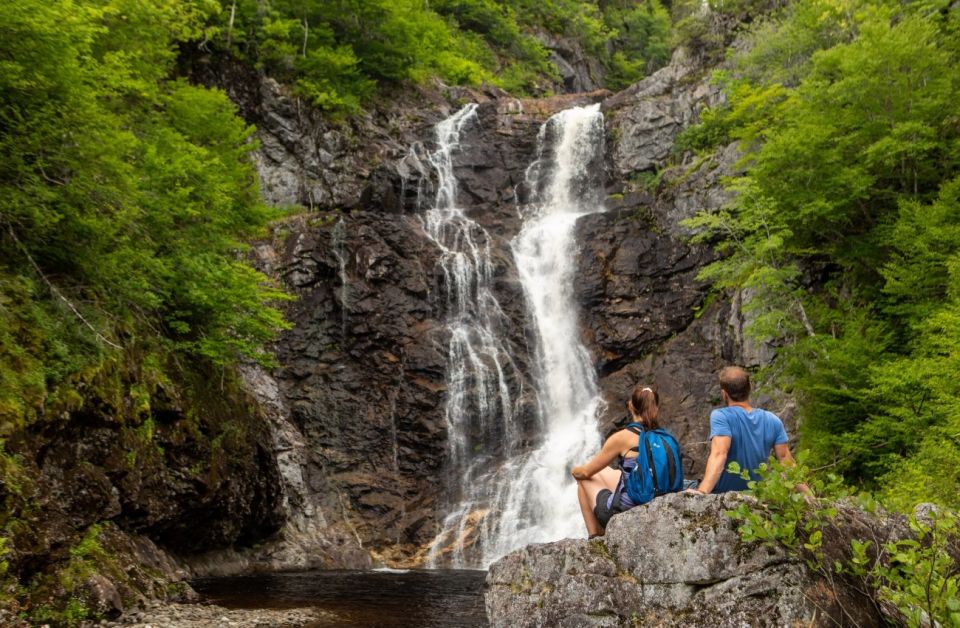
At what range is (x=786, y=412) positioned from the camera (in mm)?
15688

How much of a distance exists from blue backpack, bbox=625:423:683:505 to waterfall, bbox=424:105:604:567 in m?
12.7

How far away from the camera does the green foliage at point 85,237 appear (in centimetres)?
866

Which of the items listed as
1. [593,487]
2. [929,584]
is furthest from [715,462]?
[929,584]

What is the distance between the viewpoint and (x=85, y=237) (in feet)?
32.5

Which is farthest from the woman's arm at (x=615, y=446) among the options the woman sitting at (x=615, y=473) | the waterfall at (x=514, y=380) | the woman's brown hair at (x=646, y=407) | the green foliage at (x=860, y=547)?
the waterfall at (x=514, y=380)

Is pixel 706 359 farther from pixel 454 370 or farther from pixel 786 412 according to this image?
pixel 454 370

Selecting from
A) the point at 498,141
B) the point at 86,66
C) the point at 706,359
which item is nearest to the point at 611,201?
the point at 498,141

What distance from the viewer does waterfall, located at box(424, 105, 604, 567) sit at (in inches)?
697

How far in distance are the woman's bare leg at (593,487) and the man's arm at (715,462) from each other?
918mm

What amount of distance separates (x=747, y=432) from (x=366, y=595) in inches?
351

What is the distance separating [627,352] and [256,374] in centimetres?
1188

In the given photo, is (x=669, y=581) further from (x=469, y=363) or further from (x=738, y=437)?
(x=469, y=363)

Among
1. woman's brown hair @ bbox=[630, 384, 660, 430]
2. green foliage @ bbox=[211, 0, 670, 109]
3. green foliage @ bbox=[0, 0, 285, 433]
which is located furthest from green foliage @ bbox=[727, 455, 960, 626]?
green foliage @ bbox=[211, 0, 670, 109]

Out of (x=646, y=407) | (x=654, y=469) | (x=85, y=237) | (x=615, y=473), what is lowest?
(x=615, y=473)
